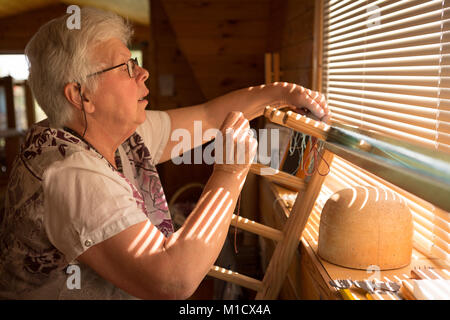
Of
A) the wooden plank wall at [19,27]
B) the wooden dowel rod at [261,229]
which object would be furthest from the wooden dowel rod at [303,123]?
the wooden plank wall at [19,27]

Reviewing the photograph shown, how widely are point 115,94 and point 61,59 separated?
0.14 m

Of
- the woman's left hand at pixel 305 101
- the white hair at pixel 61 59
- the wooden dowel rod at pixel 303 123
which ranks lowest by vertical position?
the wooden dowel rod at pixel 303 123

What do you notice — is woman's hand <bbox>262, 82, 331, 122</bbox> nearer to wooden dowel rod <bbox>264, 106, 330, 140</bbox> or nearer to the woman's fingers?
wooden dowel rod <bbox>264, 106, 330, 140</bbox>

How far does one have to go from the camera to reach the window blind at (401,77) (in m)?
0.99

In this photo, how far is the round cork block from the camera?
0.98 m

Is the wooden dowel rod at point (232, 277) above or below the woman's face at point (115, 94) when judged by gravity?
below

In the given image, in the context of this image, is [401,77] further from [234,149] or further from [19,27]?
[19,27]

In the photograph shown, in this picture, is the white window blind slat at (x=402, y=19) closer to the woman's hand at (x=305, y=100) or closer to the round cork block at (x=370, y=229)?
the woman's hand at (x=305, y=100)

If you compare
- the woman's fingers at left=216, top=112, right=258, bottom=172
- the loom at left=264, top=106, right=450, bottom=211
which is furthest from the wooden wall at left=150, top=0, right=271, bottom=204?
the woman's fingers at left=216, top=112, right=258, bottom=172

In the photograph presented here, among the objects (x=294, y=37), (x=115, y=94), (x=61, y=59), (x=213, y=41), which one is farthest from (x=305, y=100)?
(x=213, y=41)

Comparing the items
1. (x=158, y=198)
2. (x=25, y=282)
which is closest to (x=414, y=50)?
(x=158, y=198)

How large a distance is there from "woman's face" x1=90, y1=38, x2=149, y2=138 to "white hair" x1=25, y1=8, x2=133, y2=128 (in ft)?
0.07

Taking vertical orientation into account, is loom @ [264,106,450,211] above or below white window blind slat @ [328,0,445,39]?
below

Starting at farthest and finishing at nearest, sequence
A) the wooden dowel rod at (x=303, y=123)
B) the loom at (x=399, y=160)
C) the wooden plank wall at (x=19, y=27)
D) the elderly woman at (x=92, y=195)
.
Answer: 1. the wooden plank wall at (x=19, y=27)
2. the wooden dowel rod at (x=303, y=123)
3. the elderly woman at (x=92, y=195)
4. the loom at (x=399, y=160)
